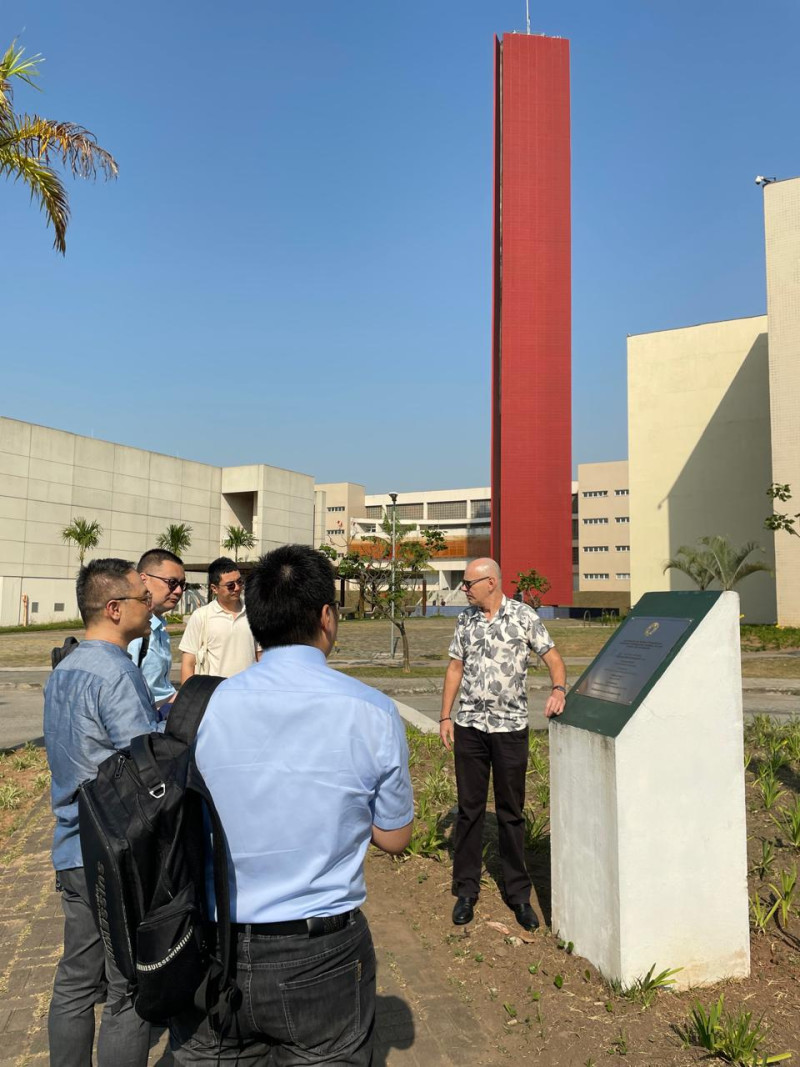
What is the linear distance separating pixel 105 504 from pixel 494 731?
5508 cm

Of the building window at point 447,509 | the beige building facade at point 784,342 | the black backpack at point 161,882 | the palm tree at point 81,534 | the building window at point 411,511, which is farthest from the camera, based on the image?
the building window at point 411,511

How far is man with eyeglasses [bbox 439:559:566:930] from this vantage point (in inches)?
180

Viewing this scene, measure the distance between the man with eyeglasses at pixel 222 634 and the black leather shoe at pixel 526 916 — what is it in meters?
2.34

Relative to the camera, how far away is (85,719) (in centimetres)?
268

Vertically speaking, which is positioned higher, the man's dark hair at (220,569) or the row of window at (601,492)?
the row of window at (601,492)

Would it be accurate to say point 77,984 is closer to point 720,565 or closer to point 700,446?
point 720,565

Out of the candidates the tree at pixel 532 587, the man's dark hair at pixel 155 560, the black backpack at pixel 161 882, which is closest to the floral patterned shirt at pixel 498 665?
the man's dark hair at pixel 155 560

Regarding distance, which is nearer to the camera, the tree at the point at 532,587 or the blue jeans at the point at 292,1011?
the blue jeans at the point at 292,1011

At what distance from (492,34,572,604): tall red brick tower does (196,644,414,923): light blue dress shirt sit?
151 feet

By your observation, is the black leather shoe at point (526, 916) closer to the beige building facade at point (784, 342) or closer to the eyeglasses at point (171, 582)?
the eyeglasses at point (171, 582)

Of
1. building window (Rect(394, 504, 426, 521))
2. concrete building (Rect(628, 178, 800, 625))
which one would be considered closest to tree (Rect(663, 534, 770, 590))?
concrete building (Rect(628, 178, 800, 625))

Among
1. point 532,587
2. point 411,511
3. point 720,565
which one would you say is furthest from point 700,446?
point 411,511

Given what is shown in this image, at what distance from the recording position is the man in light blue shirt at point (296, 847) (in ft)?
6.18

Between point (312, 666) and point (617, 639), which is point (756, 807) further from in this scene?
point (312, 666)
